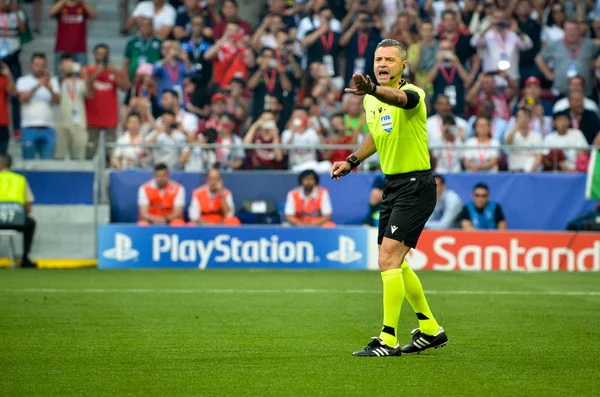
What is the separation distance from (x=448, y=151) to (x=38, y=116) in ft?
22.9

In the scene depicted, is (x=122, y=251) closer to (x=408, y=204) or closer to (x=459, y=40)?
(x=459, y=40)

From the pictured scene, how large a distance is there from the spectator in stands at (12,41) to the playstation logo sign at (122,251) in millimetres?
4388

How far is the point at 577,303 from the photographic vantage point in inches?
482

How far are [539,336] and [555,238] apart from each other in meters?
8.34

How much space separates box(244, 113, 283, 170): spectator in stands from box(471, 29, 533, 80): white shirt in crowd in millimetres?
4717

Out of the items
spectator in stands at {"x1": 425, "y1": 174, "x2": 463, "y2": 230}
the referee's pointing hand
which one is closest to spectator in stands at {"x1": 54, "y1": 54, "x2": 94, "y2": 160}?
spectator in stands at {"x1": 425, "y1": 174, "x2": 463, "y2": 230}

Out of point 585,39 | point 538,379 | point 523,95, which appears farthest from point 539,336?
point 585,39

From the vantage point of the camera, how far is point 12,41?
67.4 ft

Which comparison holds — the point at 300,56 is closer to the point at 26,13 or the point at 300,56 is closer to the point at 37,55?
the point at 37,55

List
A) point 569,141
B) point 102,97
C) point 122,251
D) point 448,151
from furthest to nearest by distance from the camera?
point 102,97
point 569,141
point 448,151
point 122,251

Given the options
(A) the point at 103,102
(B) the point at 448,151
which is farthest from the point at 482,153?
(A) the point at 103,102

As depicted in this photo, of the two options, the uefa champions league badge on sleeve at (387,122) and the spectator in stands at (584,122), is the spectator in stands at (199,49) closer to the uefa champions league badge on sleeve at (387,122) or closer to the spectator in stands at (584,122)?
the spectator in stands at (584,122)

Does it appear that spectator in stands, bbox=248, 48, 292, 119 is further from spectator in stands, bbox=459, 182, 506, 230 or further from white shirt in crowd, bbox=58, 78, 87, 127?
spectator in stands, bbox=459, 182, 506, 230

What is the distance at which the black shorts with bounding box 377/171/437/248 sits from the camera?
8.02 metres
